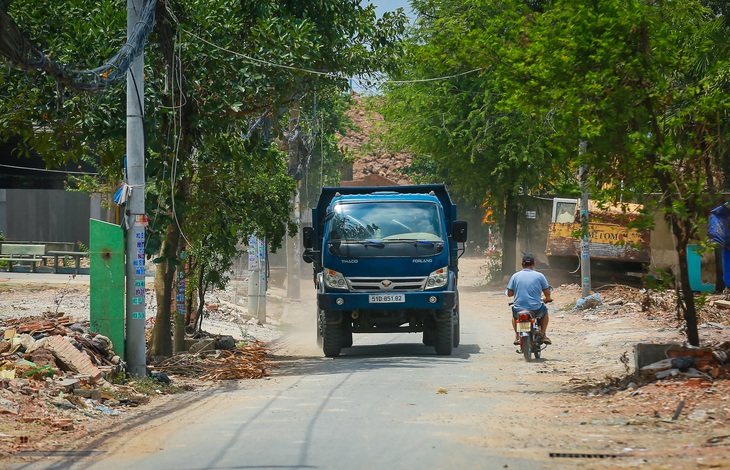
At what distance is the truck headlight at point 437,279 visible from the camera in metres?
16.7

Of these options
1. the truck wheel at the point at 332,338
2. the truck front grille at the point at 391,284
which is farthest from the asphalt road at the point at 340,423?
the truck front grille at the point at 391,284

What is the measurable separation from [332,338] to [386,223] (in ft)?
6.91

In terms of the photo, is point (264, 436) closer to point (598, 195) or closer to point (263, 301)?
point (598, 195)

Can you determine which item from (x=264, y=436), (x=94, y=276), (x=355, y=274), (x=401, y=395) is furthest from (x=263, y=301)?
(x=264, y=436)

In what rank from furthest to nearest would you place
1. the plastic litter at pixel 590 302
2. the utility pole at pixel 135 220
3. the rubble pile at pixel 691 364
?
1. the plastic litter at pixel 590 302
2. the utility pole at pixel 135 220
3. the rubble pile at pixel 691 364

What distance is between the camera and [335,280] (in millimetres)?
16719

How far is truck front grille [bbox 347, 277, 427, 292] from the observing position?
54.4 feet

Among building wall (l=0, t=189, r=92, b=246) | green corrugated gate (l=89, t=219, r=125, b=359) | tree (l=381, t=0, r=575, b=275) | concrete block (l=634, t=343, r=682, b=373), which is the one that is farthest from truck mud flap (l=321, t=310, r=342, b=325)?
building wall (l=0, t=189, r=92, b=246)

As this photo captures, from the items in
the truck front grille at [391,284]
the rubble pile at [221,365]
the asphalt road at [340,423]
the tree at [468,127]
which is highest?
the tree at [468,127]

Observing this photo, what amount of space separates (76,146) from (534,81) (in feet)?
25.8

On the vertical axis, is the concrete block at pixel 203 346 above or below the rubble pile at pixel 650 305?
below

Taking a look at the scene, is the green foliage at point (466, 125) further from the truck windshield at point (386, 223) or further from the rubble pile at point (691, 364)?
the rubble pile at point (691, 364)

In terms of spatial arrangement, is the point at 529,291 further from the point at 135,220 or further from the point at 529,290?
the point at 135,220

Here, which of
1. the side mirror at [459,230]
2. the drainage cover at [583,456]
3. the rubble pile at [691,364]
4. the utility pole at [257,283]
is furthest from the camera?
the utility pole at [257,283]
